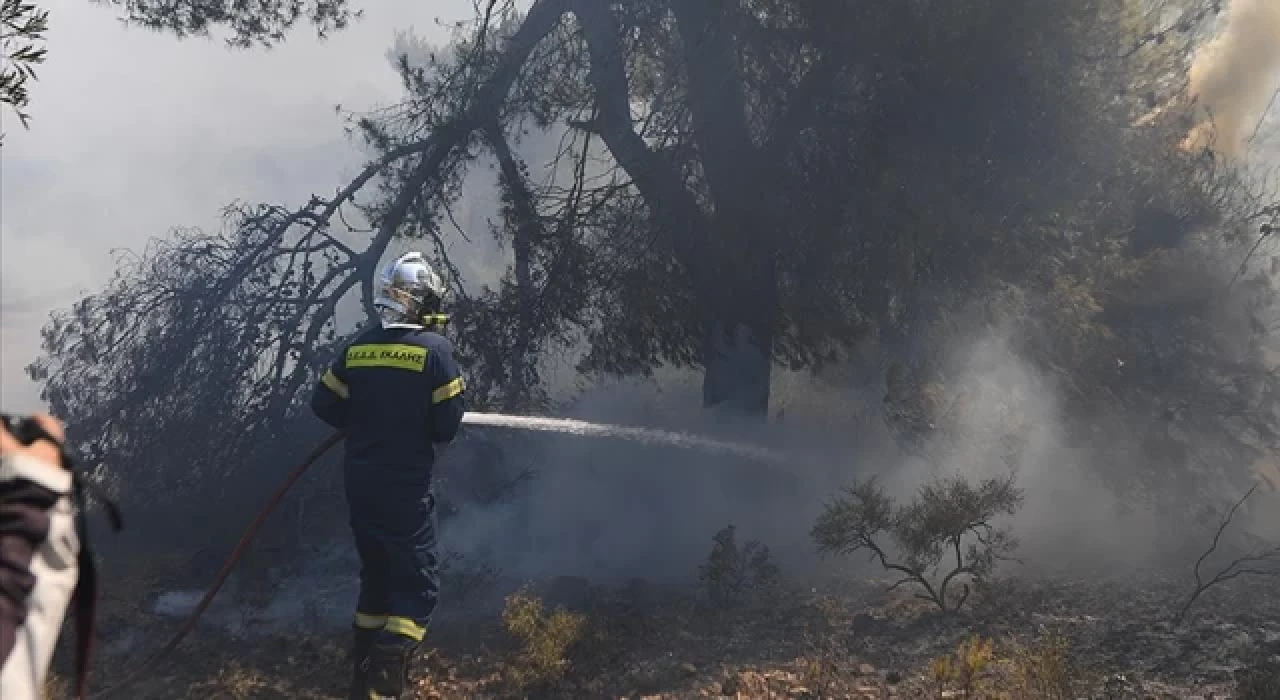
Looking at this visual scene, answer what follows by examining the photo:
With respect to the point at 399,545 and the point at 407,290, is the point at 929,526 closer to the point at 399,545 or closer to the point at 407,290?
the point at 399,545

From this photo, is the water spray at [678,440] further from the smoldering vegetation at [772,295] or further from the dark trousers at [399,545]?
the dark trousers at [399,545]

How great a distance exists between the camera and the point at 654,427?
9.95 metres

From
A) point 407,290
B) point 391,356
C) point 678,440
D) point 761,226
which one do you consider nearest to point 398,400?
point 391,356

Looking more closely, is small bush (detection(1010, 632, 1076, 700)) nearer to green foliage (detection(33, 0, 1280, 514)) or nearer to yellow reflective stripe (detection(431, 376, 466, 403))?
yellow reflective stripe (detection(431, 376, 466, 403))

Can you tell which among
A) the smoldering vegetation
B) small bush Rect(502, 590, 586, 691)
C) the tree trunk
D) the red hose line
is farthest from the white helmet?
the tree trunk

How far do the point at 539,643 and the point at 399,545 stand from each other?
1.24 meters

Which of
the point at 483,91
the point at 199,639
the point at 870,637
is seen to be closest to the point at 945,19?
the point at 483,91

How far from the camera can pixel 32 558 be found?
1.49m

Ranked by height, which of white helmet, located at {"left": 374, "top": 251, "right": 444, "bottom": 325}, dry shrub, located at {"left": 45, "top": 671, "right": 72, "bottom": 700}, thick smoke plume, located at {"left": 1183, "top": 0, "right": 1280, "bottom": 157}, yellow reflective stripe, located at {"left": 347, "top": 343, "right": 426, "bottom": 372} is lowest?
dry shrub, located at {"left": 45, "top": 671, "right": 72, "bottom": 700}

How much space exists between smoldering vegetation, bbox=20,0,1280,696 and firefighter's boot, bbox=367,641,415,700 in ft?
10.7

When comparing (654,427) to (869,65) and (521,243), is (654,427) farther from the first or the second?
(869,65)

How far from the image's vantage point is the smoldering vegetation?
7.51 m

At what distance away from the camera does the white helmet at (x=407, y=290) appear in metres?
4.39

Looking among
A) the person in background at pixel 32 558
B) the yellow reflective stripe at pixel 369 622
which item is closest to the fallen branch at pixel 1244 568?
the yellow reflective stripe at pixel 369 622
